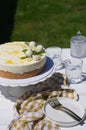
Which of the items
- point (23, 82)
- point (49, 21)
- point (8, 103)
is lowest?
point (49, 21)

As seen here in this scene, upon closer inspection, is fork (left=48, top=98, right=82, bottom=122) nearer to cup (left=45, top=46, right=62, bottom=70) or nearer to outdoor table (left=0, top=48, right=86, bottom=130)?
outdoor table (left=0, top=48, right=86, bottom=130)

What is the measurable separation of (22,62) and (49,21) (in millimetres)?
3026

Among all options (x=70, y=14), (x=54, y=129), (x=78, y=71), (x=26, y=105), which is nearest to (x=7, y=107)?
(x=26, y=105)

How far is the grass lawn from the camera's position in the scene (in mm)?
4430

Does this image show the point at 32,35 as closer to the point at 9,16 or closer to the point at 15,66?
the point at 9,16

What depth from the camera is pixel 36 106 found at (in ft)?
6.07

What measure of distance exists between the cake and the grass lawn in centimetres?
219

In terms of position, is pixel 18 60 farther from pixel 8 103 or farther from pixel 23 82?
pixel 8 103

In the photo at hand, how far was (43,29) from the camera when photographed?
4.66 metres

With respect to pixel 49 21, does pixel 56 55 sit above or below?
above

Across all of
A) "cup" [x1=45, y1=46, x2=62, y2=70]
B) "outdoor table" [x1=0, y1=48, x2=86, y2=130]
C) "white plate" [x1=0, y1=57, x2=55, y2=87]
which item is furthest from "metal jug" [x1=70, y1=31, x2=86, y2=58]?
"white plate" [x1=0, y1=57, x2=55, y2=87]

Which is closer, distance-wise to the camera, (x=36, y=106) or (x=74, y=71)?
(x=36, y=106)

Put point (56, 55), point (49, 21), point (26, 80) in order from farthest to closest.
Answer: point (49, 21) < point (56, 55) < point (26, 80)

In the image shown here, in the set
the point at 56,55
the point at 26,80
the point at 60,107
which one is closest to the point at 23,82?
the point at 26,80
